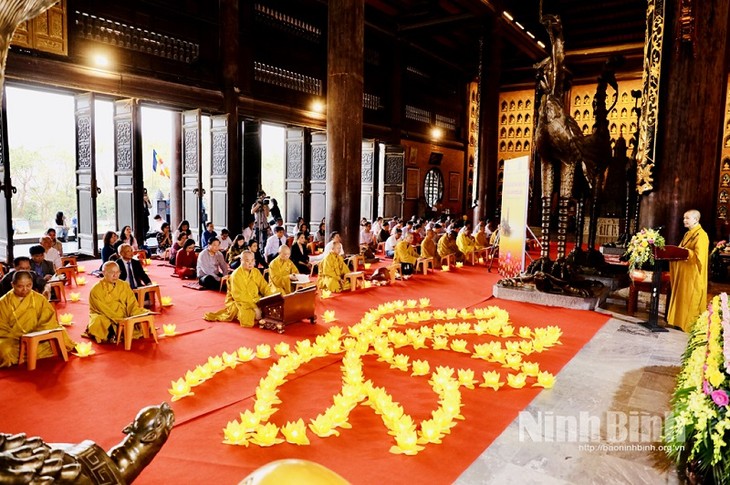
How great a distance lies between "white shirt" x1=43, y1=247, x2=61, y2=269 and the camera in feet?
24.8

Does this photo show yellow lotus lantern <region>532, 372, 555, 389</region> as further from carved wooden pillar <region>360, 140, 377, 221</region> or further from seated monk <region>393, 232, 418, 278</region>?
carved wooden pillar <region>360, 140, 377, 221</region>

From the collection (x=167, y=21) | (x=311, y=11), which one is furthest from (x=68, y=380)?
(x=311, y=11)

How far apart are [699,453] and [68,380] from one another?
4729 mm

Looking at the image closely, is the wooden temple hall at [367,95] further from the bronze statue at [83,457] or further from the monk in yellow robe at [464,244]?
the bronze statue at [83,457]

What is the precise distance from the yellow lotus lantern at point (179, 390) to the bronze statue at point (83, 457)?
88.0 inches

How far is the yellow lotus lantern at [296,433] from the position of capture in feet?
10.5

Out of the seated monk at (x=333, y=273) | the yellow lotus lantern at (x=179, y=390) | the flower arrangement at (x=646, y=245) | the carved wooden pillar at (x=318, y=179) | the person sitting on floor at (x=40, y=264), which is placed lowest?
the yellow lotus lantern at (x=179, y=390)

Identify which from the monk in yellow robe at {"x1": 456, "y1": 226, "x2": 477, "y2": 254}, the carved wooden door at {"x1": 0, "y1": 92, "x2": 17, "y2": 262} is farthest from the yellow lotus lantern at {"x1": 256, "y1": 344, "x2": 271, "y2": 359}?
the monk in yellow robe at {"x1": 456, "y1": 226, "x2": 477, "y2": 254}

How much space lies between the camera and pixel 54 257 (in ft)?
25.3

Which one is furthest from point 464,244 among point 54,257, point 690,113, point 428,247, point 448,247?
point 54,257

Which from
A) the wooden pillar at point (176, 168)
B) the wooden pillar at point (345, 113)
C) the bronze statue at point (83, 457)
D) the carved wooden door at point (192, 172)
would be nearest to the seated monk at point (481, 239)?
the wooden pillar at point (345, 113)

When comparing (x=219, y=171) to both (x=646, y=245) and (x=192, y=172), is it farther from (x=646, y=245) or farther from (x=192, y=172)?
(x=646, y=245)

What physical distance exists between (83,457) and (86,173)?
1021 centimetres

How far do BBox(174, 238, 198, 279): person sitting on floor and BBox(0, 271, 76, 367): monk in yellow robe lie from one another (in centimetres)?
418
